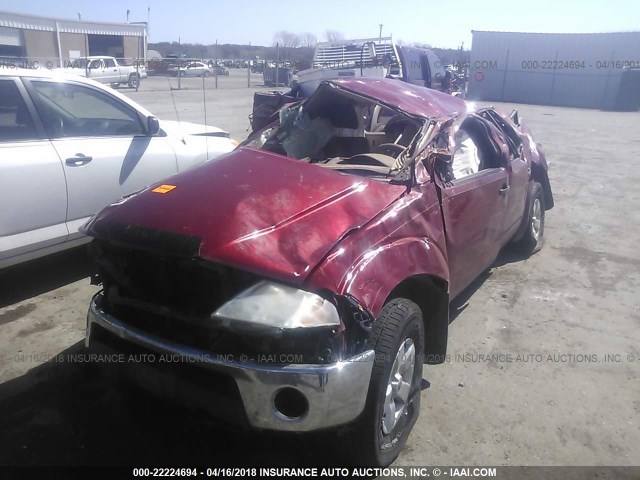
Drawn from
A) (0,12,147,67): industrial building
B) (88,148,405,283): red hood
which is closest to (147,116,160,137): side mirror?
(88,148,405,283): red hood

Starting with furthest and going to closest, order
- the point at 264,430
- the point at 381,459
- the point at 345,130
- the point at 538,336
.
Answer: the point at 345,130
the point at 538,336
the point at 381,459
the point at 264,430

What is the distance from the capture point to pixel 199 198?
8.96ft

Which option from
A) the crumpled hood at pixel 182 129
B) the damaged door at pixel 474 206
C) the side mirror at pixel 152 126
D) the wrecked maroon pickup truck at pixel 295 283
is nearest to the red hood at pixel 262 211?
the wrecked maroon pickup truck at pixel 295 283

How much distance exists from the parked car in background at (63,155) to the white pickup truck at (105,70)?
897 inches

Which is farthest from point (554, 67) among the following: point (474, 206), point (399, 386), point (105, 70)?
point (399, 386)

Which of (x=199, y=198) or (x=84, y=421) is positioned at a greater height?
(x=199, y=198)

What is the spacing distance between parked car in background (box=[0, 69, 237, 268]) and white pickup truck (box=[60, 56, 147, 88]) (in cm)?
2280

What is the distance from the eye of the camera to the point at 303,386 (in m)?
2.16

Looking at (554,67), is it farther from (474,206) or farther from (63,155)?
(63,155)

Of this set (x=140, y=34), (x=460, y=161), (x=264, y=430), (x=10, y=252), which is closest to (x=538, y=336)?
(x=460, y=161)

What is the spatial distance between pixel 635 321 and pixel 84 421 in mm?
3972

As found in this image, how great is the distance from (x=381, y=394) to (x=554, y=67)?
35.2 metres

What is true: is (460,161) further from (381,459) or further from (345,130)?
(381,459)

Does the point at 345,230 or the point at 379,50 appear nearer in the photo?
the point at 345,230
